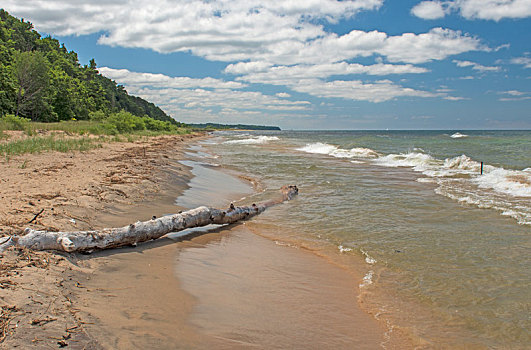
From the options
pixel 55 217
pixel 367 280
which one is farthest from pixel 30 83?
pixel 367 280

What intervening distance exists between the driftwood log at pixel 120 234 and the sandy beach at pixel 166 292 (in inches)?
5.6

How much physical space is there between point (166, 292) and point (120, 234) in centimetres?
158

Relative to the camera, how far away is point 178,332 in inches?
129

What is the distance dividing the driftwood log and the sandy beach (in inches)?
5.6

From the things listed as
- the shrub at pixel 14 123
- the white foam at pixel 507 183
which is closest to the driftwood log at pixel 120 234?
the white foam at pixel 507 183

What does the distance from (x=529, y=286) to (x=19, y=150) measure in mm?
14260

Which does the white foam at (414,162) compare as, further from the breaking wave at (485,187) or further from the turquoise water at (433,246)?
the turquoise water at (433,246)

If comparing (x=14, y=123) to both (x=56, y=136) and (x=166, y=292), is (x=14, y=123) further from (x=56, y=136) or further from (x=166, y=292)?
(x=166, y=292)

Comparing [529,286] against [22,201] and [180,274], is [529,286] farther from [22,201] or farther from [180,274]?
[22,201]

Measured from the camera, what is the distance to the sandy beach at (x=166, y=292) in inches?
118

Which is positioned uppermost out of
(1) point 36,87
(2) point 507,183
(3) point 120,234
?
(1) point 36,87

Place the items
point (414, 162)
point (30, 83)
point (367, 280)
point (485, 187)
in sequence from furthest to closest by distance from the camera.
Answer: point (30, 83) → point (414, 162) → point (485, 187) → point (367, 280)

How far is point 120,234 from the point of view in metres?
5.23

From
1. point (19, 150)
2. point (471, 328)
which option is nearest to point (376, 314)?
point (471, 328)
